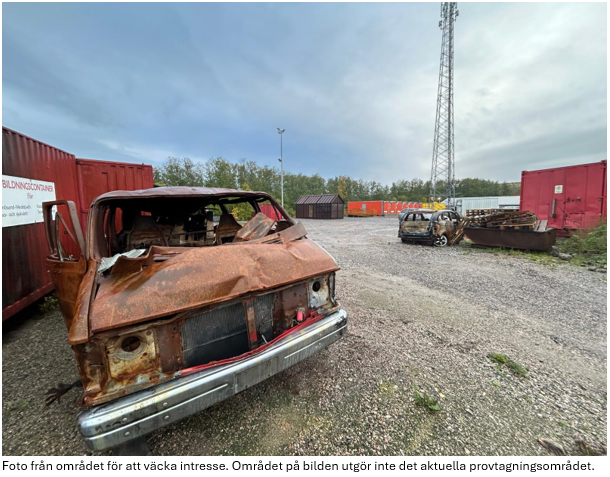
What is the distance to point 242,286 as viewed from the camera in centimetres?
184

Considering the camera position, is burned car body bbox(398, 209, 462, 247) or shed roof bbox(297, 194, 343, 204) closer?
burned car body bbox(398, 209, 462, 247)

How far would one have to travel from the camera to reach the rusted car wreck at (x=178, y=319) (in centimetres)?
140

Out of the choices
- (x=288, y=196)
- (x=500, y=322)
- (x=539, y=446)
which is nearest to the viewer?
(x=539, y=446)

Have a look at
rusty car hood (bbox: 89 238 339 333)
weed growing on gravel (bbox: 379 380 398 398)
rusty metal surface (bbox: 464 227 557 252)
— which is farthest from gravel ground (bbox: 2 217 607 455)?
rusty metal surface (bbox: 464 227 557 252)

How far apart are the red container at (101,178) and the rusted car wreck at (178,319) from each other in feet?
13.0

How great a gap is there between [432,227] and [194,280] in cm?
1036

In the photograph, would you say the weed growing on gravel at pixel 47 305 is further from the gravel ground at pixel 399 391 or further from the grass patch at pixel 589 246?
the grass patch at pixel 589 246

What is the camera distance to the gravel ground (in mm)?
1825

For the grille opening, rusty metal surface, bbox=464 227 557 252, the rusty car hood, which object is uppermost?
the rusty car hood

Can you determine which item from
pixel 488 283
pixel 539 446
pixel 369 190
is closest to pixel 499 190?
pixel 369 190

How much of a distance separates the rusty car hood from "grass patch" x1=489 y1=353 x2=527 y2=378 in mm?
2237

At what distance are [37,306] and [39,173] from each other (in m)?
2.20

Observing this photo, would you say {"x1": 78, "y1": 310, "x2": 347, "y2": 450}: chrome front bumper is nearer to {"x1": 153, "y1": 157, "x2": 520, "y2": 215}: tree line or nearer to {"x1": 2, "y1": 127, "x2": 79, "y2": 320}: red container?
{"x1": 2, "y1": 127, "x2": 79, "y2": 320}: red container

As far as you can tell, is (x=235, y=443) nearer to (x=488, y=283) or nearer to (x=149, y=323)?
(x=149, y=323)
